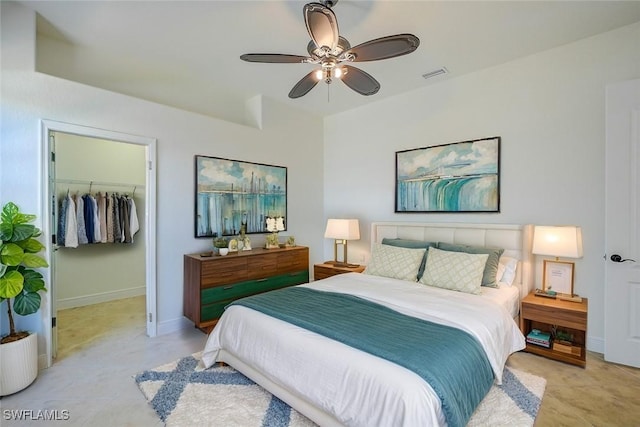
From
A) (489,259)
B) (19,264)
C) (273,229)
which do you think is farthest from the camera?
(273,229)

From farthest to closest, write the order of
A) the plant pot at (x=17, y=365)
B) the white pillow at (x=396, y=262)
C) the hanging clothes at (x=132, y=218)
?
1. the hanging clothes at (x=132, y=218)
2. the white pillow at (x=396, y=262)
3. the plant pot at (x=17, y=365)

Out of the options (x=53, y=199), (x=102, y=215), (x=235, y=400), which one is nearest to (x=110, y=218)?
(x=102, y=215)

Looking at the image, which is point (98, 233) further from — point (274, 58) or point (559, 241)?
point (559, 241)

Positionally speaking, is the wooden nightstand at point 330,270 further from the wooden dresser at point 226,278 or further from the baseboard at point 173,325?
the baseboard at point 173,325

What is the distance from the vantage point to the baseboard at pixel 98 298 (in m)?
4.25

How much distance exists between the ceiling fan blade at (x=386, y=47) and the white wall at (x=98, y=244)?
373 cm

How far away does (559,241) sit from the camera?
2803 mm

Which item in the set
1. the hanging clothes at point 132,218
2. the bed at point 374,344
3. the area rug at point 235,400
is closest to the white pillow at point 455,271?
the bed at point 374,344

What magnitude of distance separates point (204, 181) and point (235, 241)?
85 centimetres

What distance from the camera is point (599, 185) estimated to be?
281 cm

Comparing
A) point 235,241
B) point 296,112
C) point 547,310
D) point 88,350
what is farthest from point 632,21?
point 88,350

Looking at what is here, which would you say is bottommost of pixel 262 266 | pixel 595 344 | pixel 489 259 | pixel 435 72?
pixel 595 344

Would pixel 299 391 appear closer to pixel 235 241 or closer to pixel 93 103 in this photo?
pixel 235 241

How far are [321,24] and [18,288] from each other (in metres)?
2.81
